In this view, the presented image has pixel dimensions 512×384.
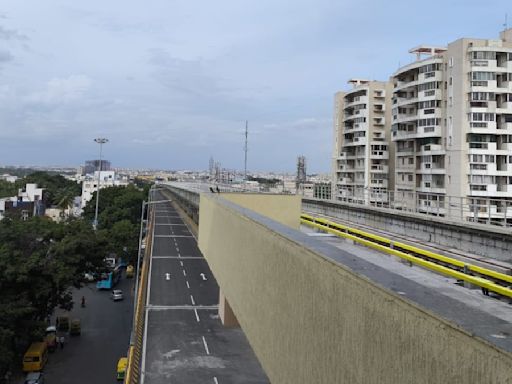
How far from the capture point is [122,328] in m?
28.6

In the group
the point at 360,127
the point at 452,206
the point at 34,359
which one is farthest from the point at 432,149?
the point at 34,359

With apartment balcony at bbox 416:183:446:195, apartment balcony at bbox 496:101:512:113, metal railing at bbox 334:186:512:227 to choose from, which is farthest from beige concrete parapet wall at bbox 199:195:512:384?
apartment balcony at bbox 496:101:512:113

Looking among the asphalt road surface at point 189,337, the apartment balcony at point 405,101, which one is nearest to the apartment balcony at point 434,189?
the apartment balcony at point 405,101

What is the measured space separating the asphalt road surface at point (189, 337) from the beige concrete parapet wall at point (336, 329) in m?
6.51

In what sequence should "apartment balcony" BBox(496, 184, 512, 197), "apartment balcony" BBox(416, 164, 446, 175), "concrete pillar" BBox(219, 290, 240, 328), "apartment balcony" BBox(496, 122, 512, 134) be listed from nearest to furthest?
"concrete pillar" BBox(219, 290, 240, 328) → "apartment balcony" BBox(496, 122, 512, 134) → "apartment balcony" BBox(496, 184, 512, 197) → "apartment balcony" BBox(416, 164, 446, 175)

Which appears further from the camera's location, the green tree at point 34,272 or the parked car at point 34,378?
the green tree at point 34,272

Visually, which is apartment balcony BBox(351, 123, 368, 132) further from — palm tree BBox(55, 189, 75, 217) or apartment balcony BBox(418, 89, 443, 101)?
palm tree BBox(55, 189, 75, 217)

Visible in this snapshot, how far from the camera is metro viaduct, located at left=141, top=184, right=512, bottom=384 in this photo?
2902 millimetres

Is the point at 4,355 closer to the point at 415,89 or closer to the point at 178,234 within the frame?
the point at 178,234

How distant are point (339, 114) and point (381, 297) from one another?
5196 centimetres

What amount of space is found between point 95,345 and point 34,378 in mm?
6079

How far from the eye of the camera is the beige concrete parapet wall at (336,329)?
2.95m

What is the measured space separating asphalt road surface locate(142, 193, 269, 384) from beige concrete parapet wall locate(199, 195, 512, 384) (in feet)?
21.4

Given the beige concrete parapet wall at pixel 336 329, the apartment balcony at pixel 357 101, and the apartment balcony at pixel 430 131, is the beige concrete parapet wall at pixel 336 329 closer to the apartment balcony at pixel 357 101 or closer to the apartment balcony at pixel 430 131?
the apartment balcony at pixel 430 131
